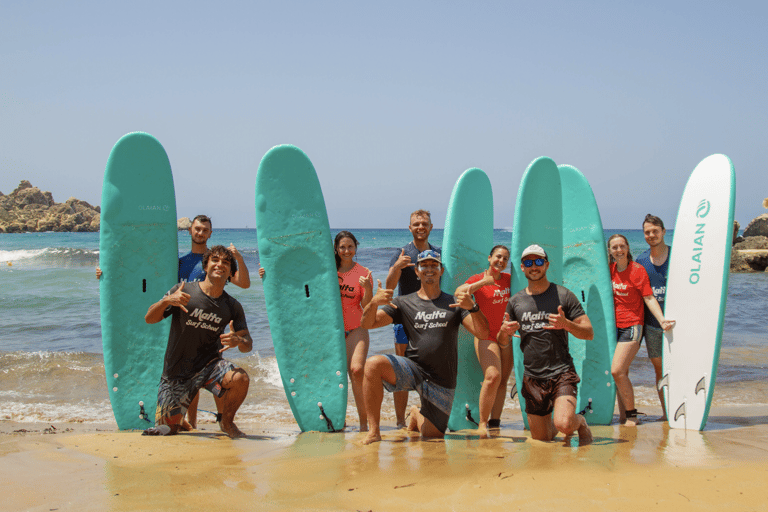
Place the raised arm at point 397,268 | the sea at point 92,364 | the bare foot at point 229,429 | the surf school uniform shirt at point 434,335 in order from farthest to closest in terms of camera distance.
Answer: the sea at point 92,364 < the raised arm at point 397,268 < the bare foot at point 229,429 < the surf school uniform shirt at point 434,335

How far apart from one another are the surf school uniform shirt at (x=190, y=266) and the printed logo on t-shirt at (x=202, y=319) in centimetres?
51

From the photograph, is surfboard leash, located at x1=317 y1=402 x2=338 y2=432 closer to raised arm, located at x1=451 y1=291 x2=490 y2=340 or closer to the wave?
raised arm, located at x1=451 y1=291 x2=490 y2=340

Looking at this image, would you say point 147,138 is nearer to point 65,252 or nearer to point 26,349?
point 26,349

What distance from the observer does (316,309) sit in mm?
4285

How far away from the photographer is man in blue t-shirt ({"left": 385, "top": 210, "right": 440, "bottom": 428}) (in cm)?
389

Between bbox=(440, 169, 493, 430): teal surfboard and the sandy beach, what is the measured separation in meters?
0.39

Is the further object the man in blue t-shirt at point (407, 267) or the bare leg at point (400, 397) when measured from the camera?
the bare leg at point (400, 397)

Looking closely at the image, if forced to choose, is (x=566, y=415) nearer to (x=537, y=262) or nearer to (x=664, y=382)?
(x=537, y=262)

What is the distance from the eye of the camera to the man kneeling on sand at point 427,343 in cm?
342

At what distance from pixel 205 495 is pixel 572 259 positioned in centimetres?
345

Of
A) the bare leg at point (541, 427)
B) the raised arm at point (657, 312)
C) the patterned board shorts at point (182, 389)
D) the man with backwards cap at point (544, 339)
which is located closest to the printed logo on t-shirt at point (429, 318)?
the man with backwards cap at point (544, 339)

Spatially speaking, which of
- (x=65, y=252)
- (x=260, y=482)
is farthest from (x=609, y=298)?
(x=65, y=252)

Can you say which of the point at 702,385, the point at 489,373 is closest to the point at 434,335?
the point at 489,373

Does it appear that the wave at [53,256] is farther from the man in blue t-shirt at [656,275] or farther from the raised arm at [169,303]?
the man in blue t-shirt at [656,275]
